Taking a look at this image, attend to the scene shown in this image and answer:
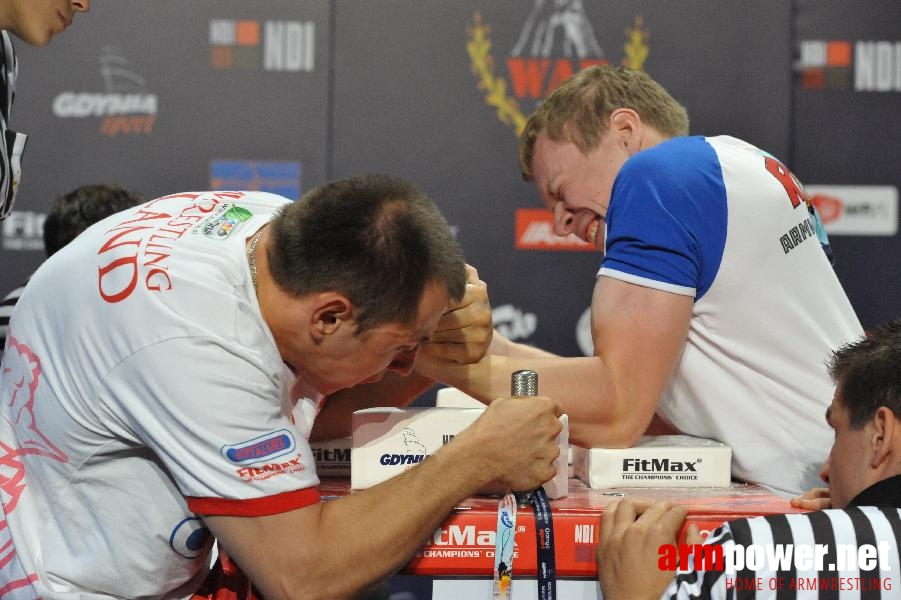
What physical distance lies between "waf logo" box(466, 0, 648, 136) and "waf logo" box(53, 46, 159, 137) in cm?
118

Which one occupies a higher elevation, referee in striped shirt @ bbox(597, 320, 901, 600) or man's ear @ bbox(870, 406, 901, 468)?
man's ear @ bbox(870, 406, 901, 468)

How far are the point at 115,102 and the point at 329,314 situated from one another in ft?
8.77

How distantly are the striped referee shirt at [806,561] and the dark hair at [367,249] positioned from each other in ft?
1.68

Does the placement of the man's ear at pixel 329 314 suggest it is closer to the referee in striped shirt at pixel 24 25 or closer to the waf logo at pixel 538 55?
the referee in striped shirt at pixel 24 25

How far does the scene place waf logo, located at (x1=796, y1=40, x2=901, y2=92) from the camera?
3.89 meters

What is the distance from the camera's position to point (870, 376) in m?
1.49

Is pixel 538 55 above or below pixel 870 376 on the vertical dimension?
above

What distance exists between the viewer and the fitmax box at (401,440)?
158 cm

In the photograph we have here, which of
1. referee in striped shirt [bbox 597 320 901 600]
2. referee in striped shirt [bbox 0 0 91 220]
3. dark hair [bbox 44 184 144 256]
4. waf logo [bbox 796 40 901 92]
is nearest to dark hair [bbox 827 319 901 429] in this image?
referee in striped shirt [bbox 597 320 901 600]

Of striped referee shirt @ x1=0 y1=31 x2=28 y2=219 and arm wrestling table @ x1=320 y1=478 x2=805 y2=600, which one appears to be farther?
striped referee shirt @ x1=0 y1=31 x2=28 y2=219

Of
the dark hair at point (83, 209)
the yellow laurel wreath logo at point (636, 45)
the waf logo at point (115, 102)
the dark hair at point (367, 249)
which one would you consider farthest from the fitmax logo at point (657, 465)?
the waf logo at point (115, 102)

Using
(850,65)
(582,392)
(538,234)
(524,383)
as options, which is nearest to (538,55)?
(538,234)

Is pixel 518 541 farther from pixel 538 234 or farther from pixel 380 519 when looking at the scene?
pixel 538 234

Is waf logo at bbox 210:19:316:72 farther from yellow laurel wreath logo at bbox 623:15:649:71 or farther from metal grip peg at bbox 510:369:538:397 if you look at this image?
metal grip peg at bbox 510:369:538:397
